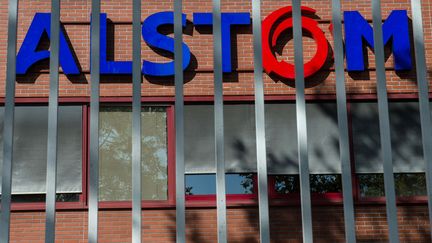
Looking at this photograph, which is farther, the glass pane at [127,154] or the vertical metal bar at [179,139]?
the glass pane at [127,154]

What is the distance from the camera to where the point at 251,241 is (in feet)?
36.7

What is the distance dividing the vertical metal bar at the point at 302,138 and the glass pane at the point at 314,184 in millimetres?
6377

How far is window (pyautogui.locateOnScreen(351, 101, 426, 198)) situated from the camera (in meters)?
11.7

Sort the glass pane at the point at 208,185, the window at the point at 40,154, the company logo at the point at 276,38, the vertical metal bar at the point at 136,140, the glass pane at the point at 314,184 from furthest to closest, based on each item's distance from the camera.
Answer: the company logo at the point at 276,38, the glass pane at the point at 314,184, the glass pane at the point at 208,185, the window at the point at 40,154, the vertical metal bar at the point at 136,140

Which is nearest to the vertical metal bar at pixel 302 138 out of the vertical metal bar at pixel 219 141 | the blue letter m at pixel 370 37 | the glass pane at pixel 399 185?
the vertical metal bar at pixel 219 141

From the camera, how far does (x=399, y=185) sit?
38.4 ft

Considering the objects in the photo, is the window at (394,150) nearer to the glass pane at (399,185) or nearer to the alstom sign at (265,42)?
the glass pane at (399,185)

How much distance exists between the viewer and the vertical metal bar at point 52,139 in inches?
196

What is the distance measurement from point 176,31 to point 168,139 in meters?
6.38

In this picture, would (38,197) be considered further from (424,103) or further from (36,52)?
(424,103)

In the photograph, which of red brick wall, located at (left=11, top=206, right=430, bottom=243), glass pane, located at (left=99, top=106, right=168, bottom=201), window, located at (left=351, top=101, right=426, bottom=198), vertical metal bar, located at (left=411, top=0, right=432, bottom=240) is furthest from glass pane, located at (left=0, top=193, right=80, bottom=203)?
Result: vertical metal bar, located at (left=411, top=0, right=432, bottom=240)

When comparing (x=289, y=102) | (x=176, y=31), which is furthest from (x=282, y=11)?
(x=176, y=31)

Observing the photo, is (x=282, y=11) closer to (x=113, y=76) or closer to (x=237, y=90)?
(x=237, y=90)

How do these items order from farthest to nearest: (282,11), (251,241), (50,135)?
(282,11)
(251,241)
(50,135)
